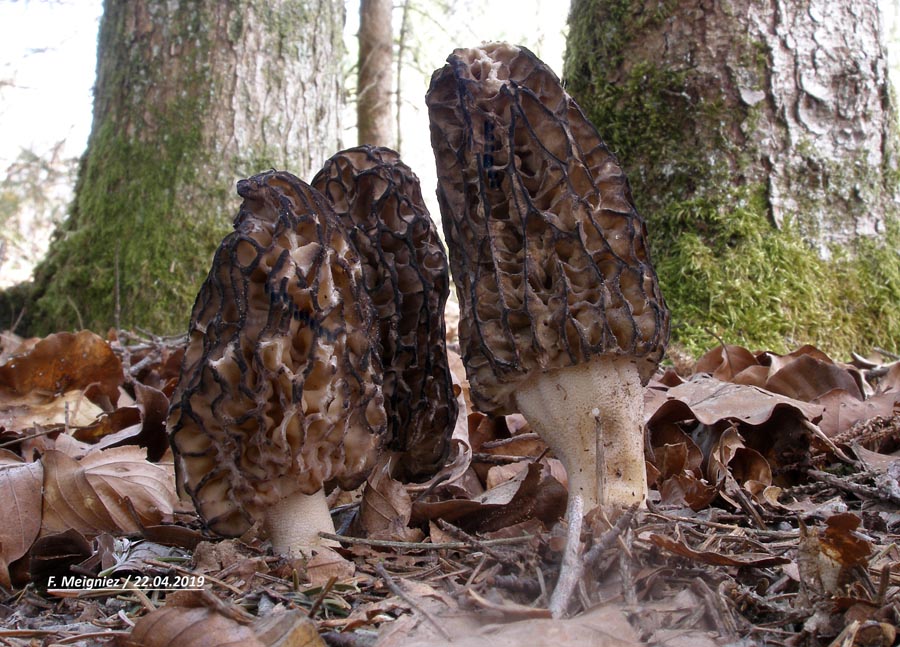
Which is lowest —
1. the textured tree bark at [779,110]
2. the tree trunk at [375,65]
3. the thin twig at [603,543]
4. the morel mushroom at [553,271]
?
the thin twig at [603,543]

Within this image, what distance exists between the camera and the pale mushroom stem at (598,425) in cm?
240

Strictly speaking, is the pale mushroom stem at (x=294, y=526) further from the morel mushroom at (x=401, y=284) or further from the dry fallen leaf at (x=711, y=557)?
the dry fallen leaf at (x=711, y=557)

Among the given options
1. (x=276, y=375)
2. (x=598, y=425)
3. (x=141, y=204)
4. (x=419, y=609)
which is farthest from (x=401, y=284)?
(x=141, y=204)

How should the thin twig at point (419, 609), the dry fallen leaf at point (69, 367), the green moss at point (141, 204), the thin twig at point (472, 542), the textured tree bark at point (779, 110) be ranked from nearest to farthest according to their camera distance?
the thin twig at point (419, 609) < the thin twig at point (472, 542) < the dry fallen leaf at point (69, 367) < the textured tree bark at point (779, 110) < the green moss at point (141, 204)

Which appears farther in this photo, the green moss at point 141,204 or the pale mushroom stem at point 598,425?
the green moss at point 141,204

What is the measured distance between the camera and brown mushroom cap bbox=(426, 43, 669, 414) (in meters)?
2.36

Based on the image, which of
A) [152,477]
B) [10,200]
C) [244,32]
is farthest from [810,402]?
[10,200]

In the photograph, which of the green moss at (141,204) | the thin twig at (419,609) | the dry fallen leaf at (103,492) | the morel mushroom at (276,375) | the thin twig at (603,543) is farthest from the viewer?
the green moss at (141,204)

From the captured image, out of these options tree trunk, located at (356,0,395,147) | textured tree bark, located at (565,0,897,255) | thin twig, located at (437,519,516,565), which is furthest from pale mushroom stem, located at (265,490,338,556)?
tree trunk, located at (356,0,395,147)

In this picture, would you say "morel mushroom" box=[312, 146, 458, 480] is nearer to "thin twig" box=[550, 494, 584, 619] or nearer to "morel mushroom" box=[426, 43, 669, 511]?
"morel mushroom" box=[426, 43, 669, 511]

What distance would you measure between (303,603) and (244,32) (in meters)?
5.11

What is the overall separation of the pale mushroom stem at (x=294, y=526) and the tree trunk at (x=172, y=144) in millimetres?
3531

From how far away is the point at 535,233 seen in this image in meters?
2.40

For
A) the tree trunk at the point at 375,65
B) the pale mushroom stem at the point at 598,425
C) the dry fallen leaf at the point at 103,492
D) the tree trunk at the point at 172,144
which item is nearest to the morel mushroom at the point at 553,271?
the pale mushroom stem at the point at 598,425
